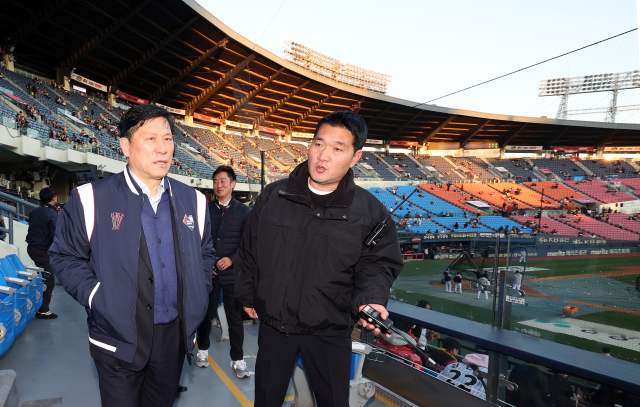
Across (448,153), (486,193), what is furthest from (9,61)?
(448,153)

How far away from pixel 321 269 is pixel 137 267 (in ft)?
2.62

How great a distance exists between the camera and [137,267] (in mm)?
1514

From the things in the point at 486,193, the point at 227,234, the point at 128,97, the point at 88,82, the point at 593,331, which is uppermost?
the point at 88,82

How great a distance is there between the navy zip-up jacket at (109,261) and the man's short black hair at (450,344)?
1.76 m

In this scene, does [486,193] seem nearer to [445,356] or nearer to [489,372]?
[445,356]

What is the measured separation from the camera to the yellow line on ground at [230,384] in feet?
8.86

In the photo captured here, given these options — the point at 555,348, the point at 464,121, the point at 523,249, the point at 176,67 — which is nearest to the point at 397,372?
the point at 555,348

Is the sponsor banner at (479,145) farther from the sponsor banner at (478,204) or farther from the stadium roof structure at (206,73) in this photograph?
the sponsor banner at (478,204)

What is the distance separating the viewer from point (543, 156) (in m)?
43.1

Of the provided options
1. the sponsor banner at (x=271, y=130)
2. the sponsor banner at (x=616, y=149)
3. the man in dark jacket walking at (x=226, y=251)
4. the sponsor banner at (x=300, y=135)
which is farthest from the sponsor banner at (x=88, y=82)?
the sponsor banner at (x=616, y=149)

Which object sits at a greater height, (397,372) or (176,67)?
(176,67)

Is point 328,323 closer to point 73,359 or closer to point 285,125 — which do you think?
point 73,359

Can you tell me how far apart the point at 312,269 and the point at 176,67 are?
27723mm

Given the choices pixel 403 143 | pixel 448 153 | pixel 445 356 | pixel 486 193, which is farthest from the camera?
pixel 448 153
